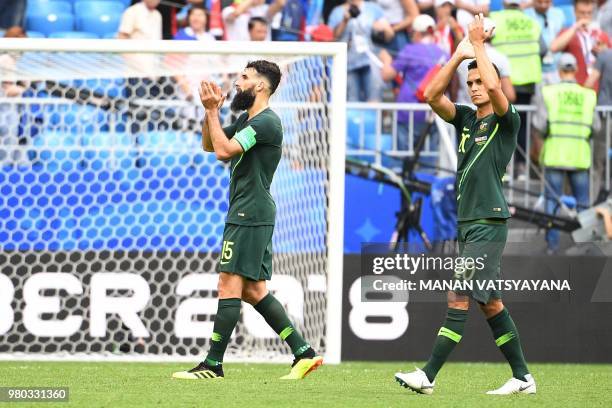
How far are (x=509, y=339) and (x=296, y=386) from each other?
3.98ft

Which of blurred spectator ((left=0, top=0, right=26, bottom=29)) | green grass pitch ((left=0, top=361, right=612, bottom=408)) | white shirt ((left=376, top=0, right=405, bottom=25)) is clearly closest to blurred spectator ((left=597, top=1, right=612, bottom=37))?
white shirt ((left=376, top=0, right=405, bottom=25))

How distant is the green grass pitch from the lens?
5.88 meters

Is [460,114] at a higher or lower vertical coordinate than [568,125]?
higher

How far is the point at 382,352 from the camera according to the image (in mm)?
9641

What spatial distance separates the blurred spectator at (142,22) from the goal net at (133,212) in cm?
202

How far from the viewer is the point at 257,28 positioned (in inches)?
484

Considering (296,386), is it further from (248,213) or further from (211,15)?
(211,15)

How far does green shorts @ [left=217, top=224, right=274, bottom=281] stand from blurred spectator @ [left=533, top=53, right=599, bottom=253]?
487cm

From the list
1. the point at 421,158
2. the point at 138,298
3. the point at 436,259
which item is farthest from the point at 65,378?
the point at 421,158

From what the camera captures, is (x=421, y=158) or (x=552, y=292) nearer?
(x=552, y=292)

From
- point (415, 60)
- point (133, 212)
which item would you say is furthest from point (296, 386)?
point (415, 60)

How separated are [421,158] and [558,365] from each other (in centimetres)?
278

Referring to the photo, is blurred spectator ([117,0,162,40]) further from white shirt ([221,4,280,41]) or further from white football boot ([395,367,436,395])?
white football boot ([395,367,436,395])

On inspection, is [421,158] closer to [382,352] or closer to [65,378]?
[382,352]
